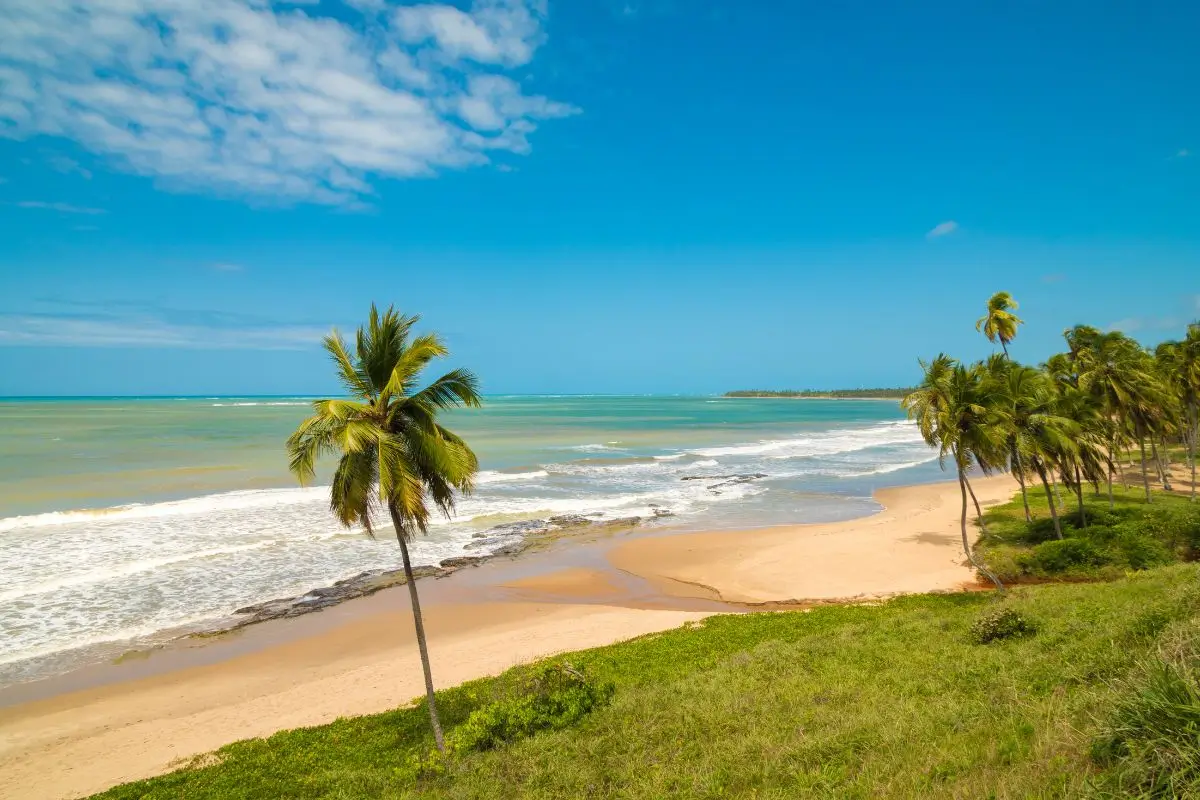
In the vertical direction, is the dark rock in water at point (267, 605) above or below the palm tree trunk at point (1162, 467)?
above

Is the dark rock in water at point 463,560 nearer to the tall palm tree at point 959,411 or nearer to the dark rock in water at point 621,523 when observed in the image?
the dark rock in water at point 621,523

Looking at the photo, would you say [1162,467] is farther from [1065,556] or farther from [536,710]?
[536,710]

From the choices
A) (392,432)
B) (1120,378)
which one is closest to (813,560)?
(1120,378)

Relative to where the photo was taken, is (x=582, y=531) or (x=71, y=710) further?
(x=582, y=531)

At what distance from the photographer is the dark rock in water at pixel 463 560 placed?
26.3 meters

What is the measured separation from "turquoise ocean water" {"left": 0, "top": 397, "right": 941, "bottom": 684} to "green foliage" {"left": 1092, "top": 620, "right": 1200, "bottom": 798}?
22572 mm

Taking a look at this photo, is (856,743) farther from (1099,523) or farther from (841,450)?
(841,450)

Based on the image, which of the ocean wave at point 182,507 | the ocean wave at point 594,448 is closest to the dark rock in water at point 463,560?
the ocean wave at point 182,507

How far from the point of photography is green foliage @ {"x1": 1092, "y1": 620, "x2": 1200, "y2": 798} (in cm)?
454

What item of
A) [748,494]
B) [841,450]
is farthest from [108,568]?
[841,450]

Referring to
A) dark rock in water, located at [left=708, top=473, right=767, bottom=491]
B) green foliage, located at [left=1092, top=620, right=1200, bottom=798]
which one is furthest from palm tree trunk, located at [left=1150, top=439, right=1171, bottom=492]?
green foliage, located at [left=1092, top=620, right=1200, bottom=798]

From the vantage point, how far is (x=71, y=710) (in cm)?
1448

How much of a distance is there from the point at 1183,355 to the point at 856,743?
1322 inches

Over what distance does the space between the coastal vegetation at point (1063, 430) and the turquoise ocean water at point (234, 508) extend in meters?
12.5
